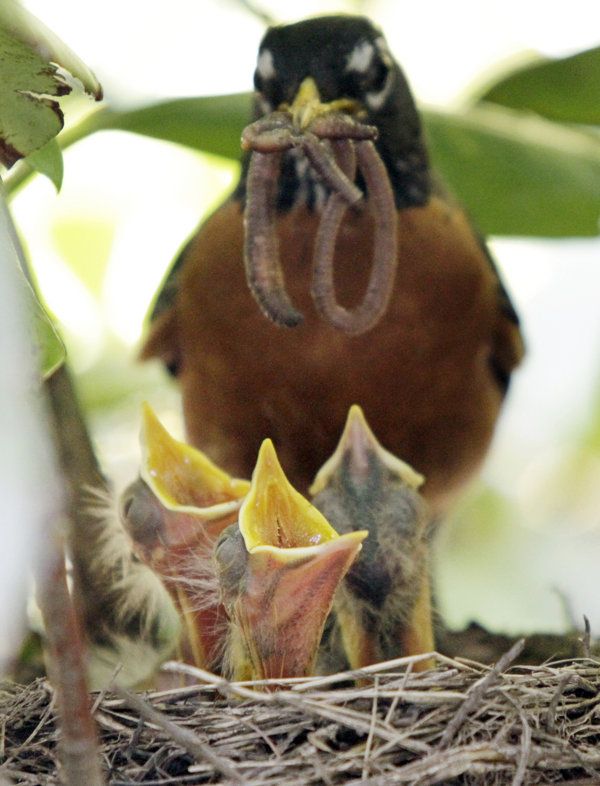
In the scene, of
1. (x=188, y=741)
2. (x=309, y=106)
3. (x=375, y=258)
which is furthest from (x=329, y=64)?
(x=188, y=741)

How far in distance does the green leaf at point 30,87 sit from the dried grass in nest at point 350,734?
739 mm

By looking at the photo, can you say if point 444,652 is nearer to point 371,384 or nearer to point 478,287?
point 371,384

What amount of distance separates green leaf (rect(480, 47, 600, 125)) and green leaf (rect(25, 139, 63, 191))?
1.39 meters

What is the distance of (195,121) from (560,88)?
0.84 m

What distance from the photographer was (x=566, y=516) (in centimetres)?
453

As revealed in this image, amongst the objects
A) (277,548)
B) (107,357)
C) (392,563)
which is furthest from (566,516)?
(277,548)

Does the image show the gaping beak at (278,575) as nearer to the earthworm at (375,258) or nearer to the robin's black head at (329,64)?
the earthworm at (375,258)

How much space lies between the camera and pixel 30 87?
1.47m

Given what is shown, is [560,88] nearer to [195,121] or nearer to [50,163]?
[195,121]

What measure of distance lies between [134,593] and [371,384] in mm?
1025

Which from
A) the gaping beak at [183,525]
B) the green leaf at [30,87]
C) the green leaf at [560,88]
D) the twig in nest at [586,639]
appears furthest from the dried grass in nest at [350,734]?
the green leaf at [560,88]

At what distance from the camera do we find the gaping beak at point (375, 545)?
7.45 ft

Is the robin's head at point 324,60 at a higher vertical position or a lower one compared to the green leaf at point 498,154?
higher

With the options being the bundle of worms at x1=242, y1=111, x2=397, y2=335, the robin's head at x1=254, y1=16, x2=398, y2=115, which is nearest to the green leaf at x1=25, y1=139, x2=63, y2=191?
the bundle of worms at x1=242, y1=111, x2=397, y2=335
